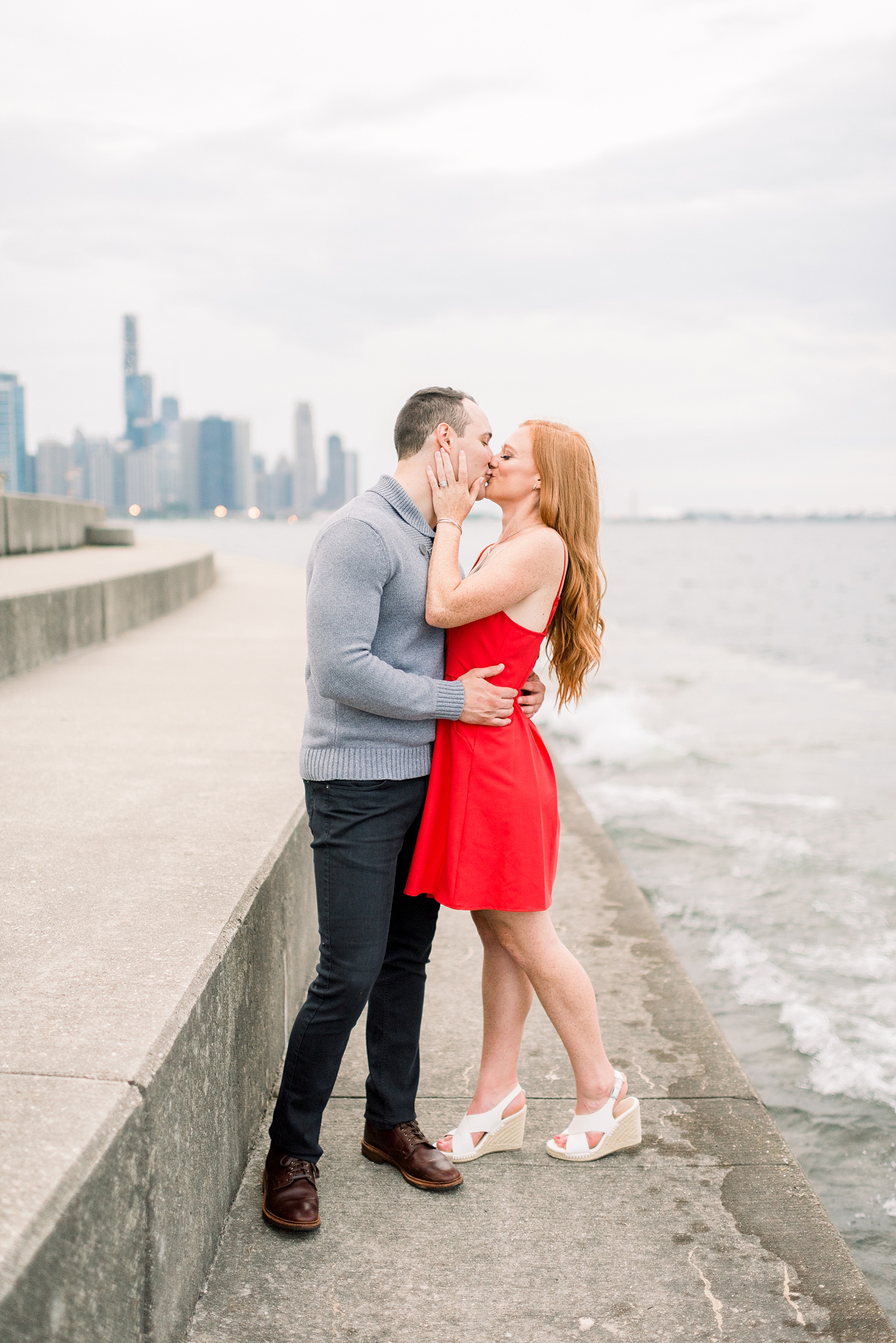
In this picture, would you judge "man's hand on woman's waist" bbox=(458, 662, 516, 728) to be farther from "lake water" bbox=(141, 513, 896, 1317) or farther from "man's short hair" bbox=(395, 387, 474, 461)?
"lake water" bbox=(141, 513, 896, 1317)

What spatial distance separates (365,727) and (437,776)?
0.25 meters

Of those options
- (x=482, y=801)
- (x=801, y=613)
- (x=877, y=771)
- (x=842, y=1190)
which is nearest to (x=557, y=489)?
(x=482, y=801)

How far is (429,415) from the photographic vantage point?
2.74 meters

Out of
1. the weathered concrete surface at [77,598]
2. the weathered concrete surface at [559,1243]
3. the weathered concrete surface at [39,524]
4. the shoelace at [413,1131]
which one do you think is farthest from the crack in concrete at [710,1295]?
the weathered concrete surface at [39,524]

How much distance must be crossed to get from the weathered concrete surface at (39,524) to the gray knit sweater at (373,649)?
356 inches

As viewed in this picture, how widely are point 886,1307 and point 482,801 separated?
2.05m

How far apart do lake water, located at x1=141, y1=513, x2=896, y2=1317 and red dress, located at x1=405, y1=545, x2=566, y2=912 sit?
187 centimetres

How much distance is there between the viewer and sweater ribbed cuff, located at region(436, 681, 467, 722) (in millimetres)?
2668

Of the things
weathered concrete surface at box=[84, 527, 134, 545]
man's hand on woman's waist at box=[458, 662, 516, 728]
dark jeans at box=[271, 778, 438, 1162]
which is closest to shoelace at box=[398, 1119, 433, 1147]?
dark jeans at box=[271, 778, 438, 1162]

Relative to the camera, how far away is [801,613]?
45969 mm

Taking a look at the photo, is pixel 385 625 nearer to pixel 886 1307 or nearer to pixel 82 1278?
pixel 82 1278

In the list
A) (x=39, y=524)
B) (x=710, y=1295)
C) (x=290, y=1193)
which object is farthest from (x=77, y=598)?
(x=710, y=1295)

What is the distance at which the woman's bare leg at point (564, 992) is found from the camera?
113 inches

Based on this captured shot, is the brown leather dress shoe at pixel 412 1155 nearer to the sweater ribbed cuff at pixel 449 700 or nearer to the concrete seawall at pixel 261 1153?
the concrete seawall at pixel 261 1153
